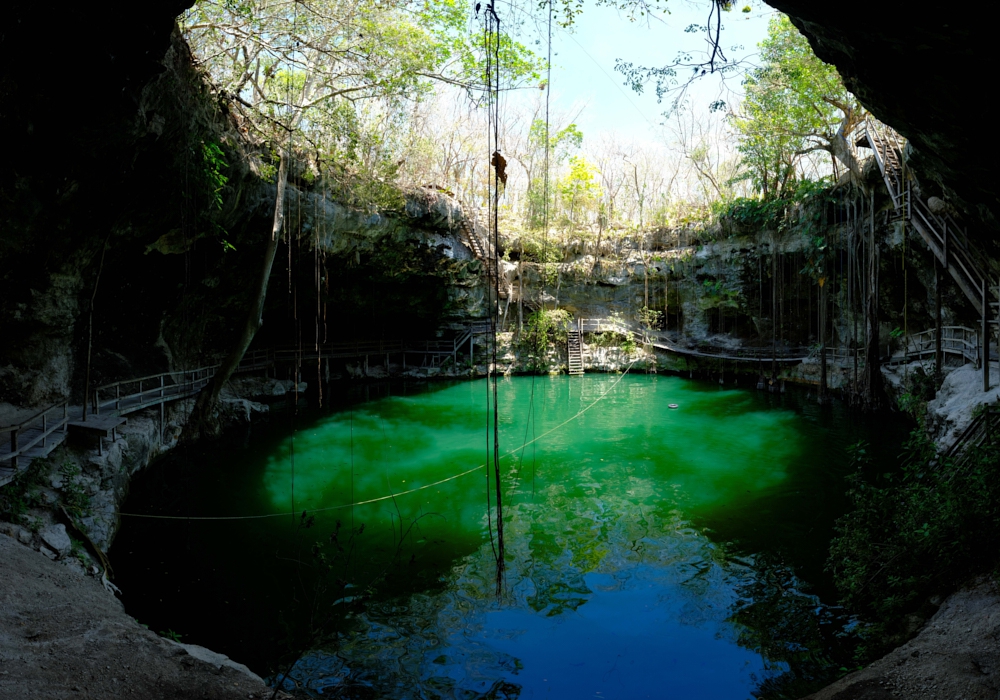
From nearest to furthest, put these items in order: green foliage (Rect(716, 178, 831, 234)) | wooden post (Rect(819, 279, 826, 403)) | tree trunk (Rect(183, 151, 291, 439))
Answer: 1. tree trunk (Rect(183, 151, 291, 439))
2. wooden post (Rect(819, 279, 826, 403))
3. green foliage (Rect(716, 178, 831, 234))

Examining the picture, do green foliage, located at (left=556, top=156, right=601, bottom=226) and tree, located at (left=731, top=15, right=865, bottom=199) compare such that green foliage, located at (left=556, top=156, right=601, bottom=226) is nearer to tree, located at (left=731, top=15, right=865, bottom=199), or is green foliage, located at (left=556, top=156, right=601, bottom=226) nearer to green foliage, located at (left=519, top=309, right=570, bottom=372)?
green foliage, located at (left=519, top=309, right=570, bottom=372)

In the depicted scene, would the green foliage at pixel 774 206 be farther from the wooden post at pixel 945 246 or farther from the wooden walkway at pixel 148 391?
the wooden walkway at pixel 148 391

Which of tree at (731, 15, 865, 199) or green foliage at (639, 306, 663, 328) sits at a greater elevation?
tree at (731, 15, 865, 199)

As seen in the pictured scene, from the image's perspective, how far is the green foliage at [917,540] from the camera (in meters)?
5.55

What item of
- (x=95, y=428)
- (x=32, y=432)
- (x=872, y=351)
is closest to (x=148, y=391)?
(x=95, y=428)

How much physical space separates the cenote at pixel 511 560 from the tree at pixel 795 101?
26.9 feet

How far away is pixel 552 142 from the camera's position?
27.7 m

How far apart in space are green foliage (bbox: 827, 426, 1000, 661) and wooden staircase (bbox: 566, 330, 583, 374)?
58.4 feet

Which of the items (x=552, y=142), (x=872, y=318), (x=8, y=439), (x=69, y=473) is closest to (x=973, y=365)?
(x=872, y=318)

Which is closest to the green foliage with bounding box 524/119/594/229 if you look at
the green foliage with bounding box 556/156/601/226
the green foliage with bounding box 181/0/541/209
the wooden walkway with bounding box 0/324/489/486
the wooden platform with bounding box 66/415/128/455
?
the green foliage with bounding box 556/156/601/226

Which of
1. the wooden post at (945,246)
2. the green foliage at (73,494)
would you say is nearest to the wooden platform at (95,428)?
the green foliage at (73,494)

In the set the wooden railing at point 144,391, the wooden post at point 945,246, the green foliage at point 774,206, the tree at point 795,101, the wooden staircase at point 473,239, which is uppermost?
the tree at point 795,101

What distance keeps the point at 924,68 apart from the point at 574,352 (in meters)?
20.6

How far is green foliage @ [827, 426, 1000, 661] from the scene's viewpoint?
555 centimetres
